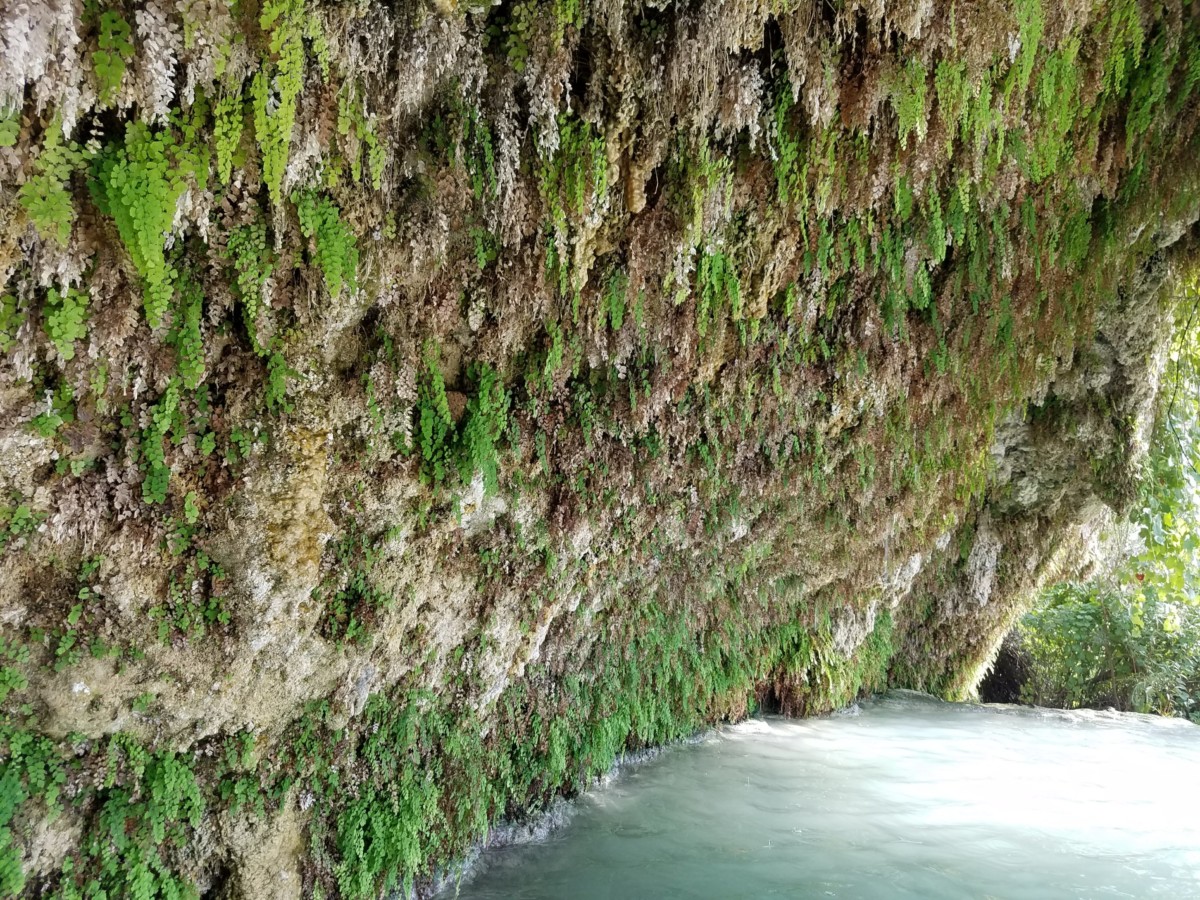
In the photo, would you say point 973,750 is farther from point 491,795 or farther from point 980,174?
point 980,174

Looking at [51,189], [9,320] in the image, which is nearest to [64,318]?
[9,320]

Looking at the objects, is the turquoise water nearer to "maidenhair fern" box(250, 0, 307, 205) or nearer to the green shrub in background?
the green shrub in background

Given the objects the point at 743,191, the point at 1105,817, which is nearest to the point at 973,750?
the point at 1105,817

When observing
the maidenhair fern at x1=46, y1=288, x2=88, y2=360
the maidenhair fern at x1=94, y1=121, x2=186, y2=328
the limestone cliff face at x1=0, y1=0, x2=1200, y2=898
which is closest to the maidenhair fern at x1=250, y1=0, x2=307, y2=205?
the limestone cliff face at x1=0, y1=0, x2=1200, y2=898

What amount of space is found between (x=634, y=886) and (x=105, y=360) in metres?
5.15

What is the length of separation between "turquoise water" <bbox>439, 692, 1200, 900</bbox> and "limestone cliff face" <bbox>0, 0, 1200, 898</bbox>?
811 mm

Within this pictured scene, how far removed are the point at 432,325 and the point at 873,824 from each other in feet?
20.6

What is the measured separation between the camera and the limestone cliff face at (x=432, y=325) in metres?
2.89

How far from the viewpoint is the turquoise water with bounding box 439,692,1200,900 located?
18.3ft

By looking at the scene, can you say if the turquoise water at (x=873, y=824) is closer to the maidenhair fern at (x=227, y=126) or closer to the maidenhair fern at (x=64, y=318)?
the maidenhair fern at (x=64, y=318)

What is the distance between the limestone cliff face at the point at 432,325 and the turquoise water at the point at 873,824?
811 millimetres

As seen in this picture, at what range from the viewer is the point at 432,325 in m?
A: 4.16

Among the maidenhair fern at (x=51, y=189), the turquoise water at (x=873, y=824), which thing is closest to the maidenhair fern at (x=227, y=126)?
the maidenhair fern at (x=51, y=189)

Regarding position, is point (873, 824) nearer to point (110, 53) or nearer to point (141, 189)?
point (141, 189)
